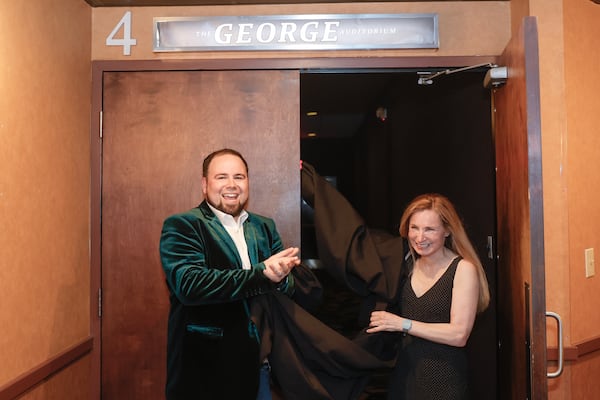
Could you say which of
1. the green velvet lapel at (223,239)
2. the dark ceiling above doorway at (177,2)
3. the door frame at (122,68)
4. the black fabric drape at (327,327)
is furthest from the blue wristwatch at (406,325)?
the dark ceiling above doorway at (177,2)

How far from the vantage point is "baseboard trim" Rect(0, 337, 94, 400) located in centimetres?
205

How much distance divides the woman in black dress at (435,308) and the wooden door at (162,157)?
87cm

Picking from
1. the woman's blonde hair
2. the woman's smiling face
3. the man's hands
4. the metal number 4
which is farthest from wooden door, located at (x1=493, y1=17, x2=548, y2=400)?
the metal number 4

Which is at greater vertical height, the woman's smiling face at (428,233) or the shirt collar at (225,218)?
the shirt collar at (225,218)

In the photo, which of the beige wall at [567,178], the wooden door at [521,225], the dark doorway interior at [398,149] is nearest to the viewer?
the wooden door at [521,225]

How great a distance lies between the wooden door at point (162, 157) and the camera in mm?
2836

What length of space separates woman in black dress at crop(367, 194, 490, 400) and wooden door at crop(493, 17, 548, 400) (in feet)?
0.65

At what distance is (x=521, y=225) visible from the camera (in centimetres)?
206

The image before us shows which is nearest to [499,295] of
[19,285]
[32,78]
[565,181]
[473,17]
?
[565,181]

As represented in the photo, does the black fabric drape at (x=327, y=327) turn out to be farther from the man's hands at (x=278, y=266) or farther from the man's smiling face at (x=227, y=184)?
the man's smiling face at (x=227, y=184)

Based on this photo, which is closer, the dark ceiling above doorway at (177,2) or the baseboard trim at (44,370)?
the baseboard trim at (44,370)

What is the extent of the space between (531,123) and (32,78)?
1954 millimetres

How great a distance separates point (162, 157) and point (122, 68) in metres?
0.50

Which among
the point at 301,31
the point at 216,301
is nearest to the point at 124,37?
the point at 301,31
